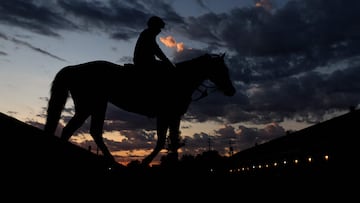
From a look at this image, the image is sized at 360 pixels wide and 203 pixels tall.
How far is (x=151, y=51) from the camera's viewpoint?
5555 mm

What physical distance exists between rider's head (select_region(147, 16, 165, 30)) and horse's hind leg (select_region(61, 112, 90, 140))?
1.87 meters

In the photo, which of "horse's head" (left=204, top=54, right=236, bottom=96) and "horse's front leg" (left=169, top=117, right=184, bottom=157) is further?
"horse's head" (left=204, top=54, right=236, bottom=96)

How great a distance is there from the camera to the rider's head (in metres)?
5.58

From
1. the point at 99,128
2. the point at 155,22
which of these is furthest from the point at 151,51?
the point at 99,128

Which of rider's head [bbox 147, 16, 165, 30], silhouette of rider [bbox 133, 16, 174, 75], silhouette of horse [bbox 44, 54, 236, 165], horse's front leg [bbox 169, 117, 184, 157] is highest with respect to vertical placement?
rider's head [bbox 147, 16, 165, 30]

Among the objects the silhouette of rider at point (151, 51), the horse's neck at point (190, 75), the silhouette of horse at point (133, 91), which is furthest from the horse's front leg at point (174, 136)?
the silhouette of rider at point (151, 51)

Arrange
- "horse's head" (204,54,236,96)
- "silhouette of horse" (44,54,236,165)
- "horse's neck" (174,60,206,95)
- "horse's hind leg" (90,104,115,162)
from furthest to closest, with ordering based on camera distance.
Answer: "horse's head" (204,54,236,96) < "horse's neck" (174,60,206,95) < "horse's hind leg" (90,104,115,162) < "silhouette of horse" (44,54,236,165)

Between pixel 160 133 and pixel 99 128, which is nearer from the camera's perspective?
pixel 99 128

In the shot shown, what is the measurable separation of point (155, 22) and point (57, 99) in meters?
2.09

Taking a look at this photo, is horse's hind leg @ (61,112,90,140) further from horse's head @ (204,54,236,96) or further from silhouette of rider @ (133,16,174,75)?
horse's head @ (204,54,236,96)

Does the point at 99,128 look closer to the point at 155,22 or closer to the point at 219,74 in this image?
the point at 155,22

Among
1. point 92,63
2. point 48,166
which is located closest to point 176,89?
point 92,63

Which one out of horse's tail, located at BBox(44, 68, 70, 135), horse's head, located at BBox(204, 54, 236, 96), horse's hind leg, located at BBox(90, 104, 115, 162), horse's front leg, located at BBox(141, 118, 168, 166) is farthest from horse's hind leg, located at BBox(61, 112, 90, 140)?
horse's head, located at BBox(204, 54, 236, 96)

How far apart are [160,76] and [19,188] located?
307 cm
